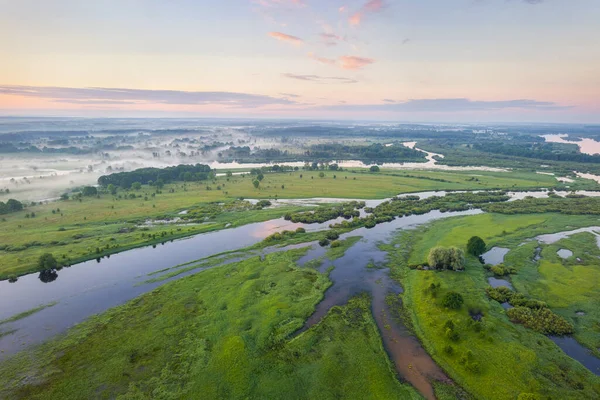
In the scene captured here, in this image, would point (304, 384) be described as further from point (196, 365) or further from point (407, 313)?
point (407, 313)

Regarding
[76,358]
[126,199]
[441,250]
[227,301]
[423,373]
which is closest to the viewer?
[423,373]

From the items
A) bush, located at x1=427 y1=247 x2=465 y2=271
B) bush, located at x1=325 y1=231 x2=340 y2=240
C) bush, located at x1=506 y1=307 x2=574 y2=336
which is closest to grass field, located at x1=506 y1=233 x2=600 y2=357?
bush, located at x1=506 y1=307 x2=574 y2=336

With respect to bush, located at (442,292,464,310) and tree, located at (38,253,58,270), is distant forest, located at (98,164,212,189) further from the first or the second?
bush, located at (442,292,464,310)

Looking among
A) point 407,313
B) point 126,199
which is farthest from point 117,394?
point 126,199

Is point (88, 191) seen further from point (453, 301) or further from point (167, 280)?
point (453, 301)

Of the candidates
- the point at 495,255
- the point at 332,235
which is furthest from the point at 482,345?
the point at 332,235

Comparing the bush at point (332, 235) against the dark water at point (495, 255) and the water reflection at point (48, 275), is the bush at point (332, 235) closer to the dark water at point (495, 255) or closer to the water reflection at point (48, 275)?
the dark water at point (495, 255)
